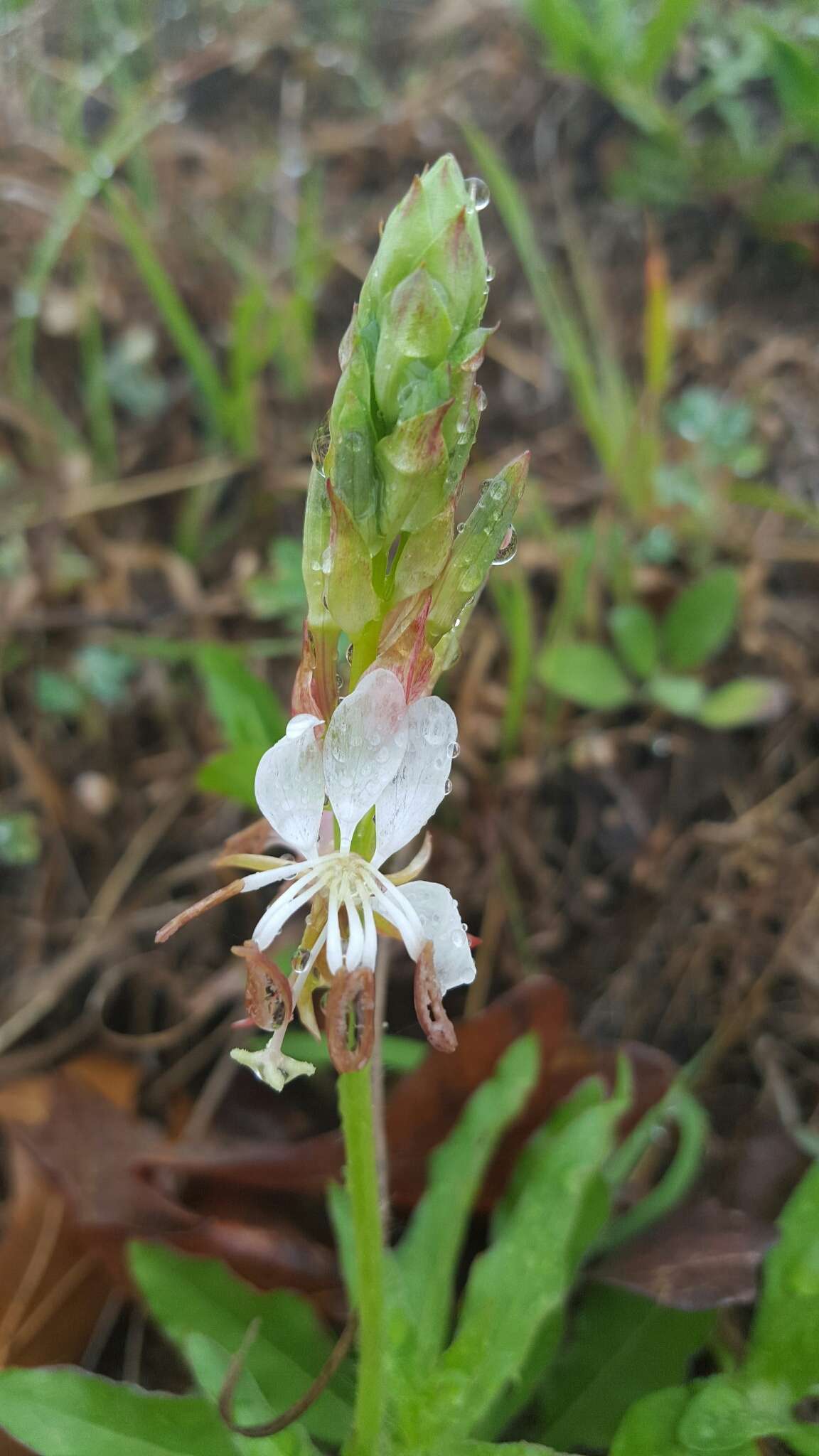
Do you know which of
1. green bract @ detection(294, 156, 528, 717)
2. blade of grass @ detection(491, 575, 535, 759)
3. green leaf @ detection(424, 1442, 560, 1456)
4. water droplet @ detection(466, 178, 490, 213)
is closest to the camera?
green bract @ detection(294, 156, 528, 717)

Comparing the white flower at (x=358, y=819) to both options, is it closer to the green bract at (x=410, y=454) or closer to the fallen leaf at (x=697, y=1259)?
the green bract at (x=410, y=454)

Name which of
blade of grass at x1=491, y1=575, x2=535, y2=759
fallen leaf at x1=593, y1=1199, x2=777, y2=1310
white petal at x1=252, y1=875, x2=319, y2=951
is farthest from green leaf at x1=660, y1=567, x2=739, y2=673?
white petal at x1=252, y1=875, x2=319, y2=951

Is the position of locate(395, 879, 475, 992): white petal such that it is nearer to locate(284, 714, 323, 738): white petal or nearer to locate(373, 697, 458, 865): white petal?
locate(373, 697, 458, 865): white petal

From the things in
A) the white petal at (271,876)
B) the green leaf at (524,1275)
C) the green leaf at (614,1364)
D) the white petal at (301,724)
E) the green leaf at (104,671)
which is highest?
the white petal at (301,724)

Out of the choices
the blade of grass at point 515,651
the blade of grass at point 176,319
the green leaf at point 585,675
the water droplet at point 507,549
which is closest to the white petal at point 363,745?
the water droplet at point 507,549

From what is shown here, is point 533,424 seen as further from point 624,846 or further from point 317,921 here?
point 317,921

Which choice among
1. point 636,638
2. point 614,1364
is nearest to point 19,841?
point 636,638
